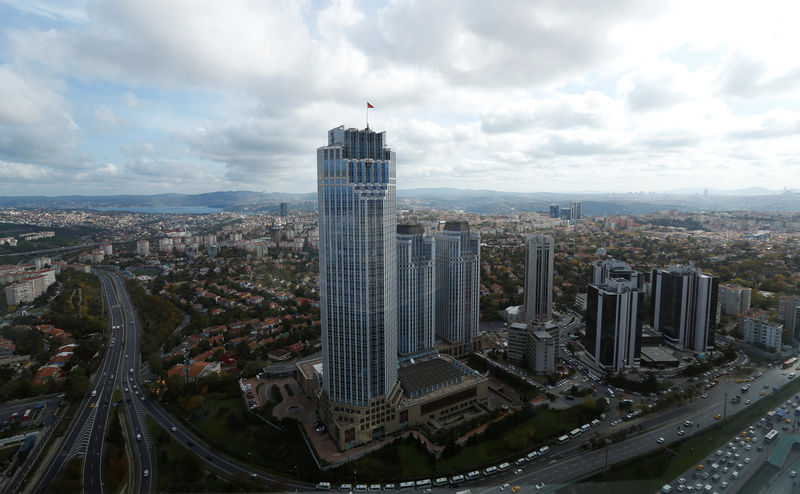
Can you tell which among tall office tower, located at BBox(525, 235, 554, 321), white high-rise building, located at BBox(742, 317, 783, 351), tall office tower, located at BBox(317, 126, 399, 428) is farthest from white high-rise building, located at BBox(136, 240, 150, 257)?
white high-rise building, located at BBox(742, 317, 783, 351)

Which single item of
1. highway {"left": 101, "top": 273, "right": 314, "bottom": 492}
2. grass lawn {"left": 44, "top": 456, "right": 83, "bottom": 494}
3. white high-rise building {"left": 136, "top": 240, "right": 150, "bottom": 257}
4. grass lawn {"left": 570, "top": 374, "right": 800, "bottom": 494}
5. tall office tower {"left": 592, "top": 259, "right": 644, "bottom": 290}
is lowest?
highway {"left": 101, "top": 273, "right": 314, "bottom": 492}

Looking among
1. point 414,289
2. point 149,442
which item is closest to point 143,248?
point 149,442

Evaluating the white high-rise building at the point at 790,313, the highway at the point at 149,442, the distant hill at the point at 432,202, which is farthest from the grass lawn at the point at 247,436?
the distant hill at the point at 432,202

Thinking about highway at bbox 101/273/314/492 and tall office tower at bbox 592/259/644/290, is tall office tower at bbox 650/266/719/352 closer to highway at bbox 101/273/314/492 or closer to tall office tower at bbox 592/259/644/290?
tall office tower at bbox 592/259/644/290

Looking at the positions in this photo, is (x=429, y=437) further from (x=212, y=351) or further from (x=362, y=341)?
(x=212, y=351)

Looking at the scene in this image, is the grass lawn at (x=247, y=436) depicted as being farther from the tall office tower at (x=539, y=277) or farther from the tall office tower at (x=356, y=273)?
the tall office tower at (x=539, y=277)

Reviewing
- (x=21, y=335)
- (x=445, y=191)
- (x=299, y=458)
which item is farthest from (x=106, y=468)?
(x=445, y=191)
